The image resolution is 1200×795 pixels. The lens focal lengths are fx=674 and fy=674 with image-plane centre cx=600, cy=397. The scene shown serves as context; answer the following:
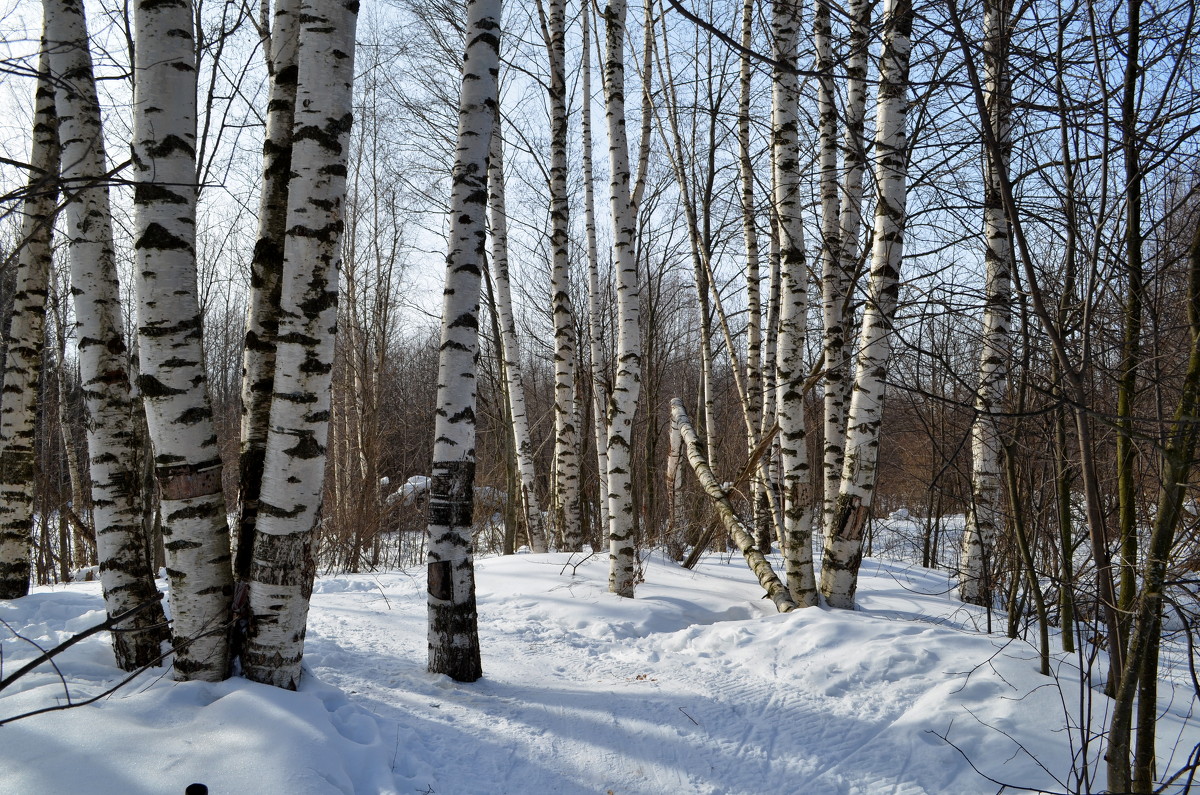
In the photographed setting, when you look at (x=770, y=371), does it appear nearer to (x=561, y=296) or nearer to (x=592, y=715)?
(x=561, y=296)

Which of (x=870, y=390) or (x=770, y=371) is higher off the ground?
(x=770, y=371)

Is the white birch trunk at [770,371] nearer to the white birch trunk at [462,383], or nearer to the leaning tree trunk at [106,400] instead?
the white birch trunk at [462,383]

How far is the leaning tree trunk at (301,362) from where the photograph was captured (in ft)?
9.70

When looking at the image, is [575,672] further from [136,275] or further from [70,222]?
[70,222]

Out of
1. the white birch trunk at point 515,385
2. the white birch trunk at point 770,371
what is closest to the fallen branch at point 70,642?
the white birch trunk at point 770,371

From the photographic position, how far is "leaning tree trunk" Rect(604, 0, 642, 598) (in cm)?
598

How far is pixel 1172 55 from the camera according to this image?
203 cm

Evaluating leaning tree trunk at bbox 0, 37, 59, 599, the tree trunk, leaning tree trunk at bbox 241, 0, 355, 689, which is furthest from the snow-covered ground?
leaning tree trunk at bbox 0, 37, 59, 599

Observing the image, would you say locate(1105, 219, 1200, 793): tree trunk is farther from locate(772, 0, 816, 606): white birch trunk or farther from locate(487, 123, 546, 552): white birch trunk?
locate(487, 123, 546, 552): white birch trunk

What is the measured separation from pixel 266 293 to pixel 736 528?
4.46 meters

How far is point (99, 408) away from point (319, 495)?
1.53 m

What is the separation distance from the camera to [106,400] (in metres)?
3.60

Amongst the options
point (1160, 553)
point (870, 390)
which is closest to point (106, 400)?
point (1160, 553)

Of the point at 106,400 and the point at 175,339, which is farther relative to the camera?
the point at 106,400
